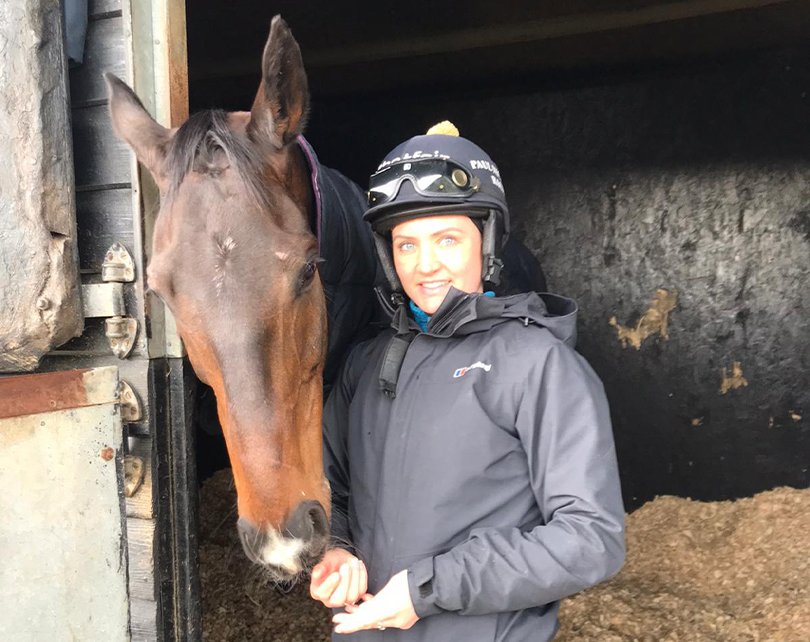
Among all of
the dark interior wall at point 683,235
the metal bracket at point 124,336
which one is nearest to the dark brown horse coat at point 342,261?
the metal bracket at point 124,336

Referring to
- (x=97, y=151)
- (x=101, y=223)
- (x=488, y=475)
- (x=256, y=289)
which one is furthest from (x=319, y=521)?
(x=97, y=151)

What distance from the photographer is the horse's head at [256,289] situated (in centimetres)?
111

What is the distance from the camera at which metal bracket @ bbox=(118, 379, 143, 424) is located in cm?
145

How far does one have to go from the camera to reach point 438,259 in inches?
51.0

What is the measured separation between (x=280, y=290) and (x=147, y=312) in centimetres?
47

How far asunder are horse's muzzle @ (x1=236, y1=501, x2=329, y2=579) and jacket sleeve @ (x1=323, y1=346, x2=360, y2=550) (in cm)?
26

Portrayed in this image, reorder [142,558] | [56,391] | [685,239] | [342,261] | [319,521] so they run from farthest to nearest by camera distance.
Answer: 1. [685,239]
2. [342,261]
3. [142,558]
4. [56,391]
5. [319,521]

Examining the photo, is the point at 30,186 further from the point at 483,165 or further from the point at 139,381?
the point at 483,165

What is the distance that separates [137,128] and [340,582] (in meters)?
1.05

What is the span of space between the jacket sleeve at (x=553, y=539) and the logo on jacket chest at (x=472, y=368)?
0.11 meters

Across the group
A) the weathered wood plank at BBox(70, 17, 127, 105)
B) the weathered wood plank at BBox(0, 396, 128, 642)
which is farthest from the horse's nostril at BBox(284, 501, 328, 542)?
the weathered wood plank at BBox(70, 17, 127, 105)

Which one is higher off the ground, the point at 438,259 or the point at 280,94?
the point at 280,94

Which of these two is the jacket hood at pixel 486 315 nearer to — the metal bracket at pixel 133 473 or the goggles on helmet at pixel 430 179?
the goggles on helmet at pixel 430 179

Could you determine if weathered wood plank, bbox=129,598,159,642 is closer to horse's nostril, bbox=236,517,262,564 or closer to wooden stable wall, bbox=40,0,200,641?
wooden stable wall, bbox=40,0,200,641
